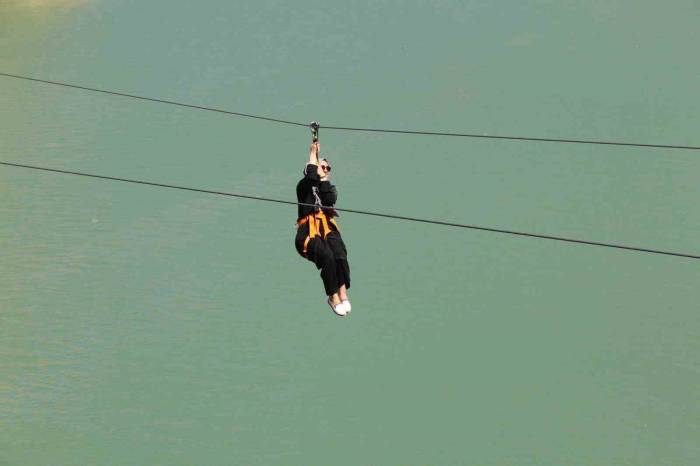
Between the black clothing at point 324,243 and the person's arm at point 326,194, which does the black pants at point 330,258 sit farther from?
the person's arm at point 326,194

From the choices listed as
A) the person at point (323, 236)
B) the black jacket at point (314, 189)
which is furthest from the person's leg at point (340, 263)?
the black jacket at point (314, 189)

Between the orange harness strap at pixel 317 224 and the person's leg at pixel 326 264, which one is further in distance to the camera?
the orange harness strap at pixel 317 224

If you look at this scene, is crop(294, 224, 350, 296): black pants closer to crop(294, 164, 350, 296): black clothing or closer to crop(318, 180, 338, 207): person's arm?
crop(294, 164, 350, 296): black clothing

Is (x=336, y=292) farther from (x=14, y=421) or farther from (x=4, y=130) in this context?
(x=4, y=130)

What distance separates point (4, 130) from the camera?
11.4 meters

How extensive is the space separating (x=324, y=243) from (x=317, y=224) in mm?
132

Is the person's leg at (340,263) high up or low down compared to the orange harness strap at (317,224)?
down

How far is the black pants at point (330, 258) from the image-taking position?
5.73m

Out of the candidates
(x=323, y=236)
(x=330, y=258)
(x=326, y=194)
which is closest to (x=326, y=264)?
(x=330, y=258)

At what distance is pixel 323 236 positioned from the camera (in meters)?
5.84

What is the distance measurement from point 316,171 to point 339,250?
415 mm

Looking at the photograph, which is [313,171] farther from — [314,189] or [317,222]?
[317,222]

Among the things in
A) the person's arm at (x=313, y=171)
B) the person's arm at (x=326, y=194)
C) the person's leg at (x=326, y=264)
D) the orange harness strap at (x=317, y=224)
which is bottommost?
the person's leg at (x=326, y=264)

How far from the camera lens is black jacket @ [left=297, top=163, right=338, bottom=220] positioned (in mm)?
5816
